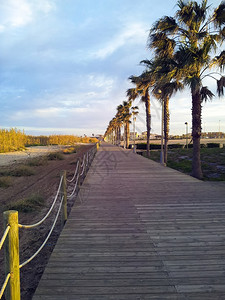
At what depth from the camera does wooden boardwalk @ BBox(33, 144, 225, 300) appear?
2.72 metres

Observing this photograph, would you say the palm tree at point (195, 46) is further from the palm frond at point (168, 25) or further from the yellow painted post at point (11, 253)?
Result: the yellow painted post at point (11, 253)

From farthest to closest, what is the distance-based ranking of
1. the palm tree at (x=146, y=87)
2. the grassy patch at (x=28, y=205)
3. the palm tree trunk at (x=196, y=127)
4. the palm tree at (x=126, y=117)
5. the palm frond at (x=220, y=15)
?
the palm tree at (x=126, y=117)
the palm tree at (x=146, y=87)
the palm tree trunk at (x=196, y=127)
the palm frond at (x=220, y=15)
the grassy patch at (x=28, y=205)

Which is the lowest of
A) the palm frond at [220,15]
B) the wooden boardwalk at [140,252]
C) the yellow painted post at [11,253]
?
the wooden boardwalk at [140,252]

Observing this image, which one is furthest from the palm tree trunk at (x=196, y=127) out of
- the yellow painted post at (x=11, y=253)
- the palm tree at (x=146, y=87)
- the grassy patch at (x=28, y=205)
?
the yellow painted post at (x=11, y=253)

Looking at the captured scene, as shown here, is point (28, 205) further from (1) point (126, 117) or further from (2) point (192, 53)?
(1) point (126, 117)

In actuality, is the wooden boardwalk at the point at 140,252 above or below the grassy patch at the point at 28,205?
above

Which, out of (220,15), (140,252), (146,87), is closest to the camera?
(140,252)

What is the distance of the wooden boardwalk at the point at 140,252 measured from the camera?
2718 millimetres

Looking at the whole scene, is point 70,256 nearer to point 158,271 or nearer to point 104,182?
point 158,271

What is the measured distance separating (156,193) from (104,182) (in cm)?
264

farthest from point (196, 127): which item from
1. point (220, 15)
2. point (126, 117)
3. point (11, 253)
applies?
point (126, 117)

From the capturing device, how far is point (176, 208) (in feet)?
19.3

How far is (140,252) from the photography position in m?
3.62

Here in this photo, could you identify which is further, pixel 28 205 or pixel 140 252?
pixel 28 205
